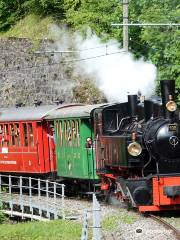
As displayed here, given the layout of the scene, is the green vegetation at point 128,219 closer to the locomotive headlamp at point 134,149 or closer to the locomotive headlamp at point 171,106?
the locomotive headlamp at point 134,149

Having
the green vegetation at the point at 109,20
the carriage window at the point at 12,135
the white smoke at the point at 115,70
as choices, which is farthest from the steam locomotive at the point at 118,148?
the green vegetation at the point at 109,20

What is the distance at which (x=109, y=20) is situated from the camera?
91.5 ft

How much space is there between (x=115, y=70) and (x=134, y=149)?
43.3 ft

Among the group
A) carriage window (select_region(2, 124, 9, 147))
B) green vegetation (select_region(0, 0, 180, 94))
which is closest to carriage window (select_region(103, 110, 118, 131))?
carriage window (select_region(2, 124, 9, 147))

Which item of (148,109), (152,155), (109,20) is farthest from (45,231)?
(109,20)

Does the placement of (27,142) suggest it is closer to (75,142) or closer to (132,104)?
(75,142)

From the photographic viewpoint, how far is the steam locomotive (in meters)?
13.2

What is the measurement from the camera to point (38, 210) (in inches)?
677

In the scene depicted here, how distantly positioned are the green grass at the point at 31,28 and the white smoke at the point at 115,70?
9.65 ft

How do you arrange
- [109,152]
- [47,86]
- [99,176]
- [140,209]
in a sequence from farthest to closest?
[47,86] → [99,176] → [109,152] → [140,209]

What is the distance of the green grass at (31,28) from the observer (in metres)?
36.1

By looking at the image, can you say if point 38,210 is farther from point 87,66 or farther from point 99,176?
point 87,66

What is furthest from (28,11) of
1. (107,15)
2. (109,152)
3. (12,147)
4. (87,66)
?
(109,152)

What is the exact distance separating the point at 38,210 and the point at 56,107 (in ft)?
12.5
